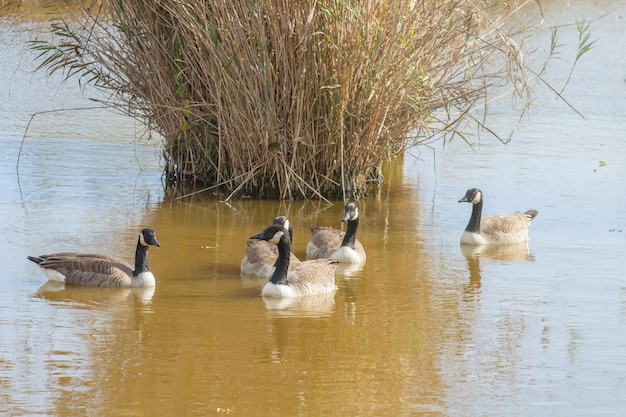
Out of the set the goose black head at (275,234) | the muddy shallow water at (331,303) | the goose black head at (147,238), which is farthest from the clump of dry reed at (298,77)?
the goose black head at (147,238)

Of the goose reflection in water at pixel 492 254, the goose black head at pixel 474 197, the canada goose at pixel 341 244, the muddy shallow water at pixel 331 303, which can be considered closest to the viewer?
the muddy shallow water at pixel 331 303

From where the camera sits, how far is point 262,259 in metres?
10.7

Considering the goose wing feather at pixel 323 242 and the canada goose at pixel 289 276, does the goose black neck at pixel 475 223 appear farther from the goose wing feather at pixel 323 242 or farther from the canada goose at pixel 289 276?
the canada goose at pixel 289 276

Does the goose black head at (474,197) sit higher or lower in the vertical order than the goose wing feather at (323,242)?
higher

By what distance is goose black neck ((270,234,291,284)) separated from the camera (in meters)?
9.99

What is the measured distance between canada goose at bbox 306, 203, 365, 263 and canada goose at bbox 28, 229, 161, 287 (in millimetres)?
2043

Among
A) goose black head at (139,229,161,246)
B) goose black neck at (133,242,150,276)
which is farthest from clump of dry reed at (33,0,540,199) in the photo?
goose black neck at (133,242,150,276)

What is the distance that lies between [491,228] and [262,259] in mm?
2995

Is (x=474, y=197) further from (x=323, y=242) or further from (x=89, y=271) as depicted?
(x=89, y=271)

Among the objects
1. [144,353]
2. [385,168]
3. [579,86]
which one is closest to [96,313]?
[144,353]

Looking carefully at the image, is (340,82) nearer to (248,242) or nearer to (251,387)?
(248,242)

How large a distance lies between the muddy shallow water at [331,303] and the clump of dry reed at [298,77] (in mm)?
612

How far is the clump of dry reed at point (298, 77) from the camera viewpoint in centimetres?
1256

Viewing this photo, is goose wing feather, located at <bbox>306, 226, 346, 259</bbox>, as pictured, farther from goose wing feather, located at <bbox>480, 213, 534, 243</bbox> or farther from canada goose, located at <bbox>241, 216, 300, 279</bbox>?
goose wing feather, located at <bbox>480, 213, 534, 243</bbox>
